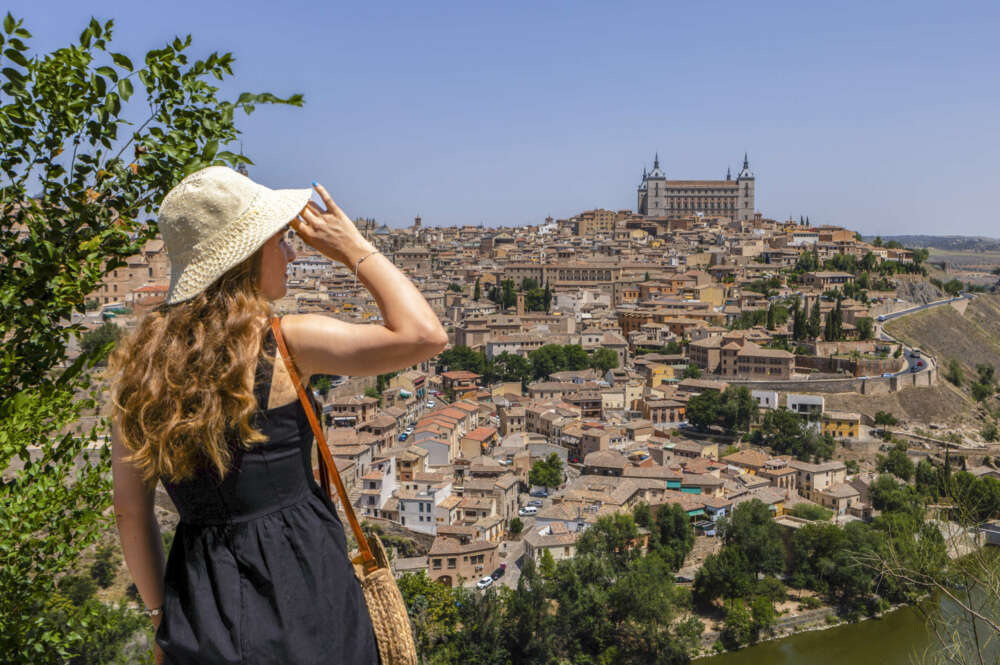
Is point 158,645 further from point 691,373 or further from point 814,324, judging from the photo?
point 814,324

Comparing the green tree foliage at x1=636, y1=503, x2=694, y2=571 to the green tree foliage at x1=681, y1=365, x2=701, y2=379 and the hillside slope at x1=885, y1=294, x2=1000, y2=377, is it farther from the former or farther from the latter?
the hillside slope at x1=885, y1=294, x2=1000, y2=377

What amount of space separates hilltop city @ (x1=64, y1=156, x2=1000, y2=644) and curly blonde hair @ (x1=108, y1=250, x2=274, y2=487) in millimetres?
68

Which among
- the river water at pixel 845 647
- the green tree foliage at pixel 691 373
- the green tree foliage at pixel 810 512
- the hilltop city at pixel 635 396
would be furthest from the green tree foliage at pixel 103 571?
the green tree foliage at pixel 691 373

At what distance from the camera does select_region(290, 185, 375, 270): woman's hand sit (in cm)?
71

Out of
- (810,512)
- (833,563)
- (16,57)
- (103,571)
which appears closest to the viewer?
(16,57)

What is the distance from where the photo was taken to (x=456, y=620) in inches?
306

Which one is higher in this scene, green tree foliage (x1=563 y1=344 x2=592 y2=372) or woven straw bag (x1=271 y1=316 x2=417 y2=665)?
woven straw bag (x1=271 y1=316 x2=417 y2=665)

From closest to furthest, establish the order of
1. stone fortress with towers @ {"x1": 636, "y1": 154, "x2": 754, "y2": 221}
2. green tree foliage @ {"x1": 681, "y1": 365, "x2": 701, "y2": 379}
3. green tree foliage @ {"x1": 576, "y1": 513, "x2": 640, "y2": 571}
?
green tree foliage @ {"x1": 576, "y1": 513, "x2": 640, "y2": 571} → green tree foliage @ {"x1": 681, "y1": 365, "x2": 701, "y2": 379} → stone fortress with towers @ {"x1": 636, "y1": 154, "x2": 754, "y2": 221}

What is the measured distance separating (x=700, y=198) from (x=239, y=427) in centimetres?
4265

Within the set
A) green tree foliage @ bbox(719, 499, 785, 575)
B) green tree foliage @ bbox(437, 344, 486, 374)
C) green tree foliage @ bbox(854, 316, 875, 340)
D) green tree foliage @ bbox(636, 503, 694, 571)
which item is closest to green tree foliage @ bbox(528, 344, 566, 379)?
green tree foliage @ bbox(437, 344, 486, 374)

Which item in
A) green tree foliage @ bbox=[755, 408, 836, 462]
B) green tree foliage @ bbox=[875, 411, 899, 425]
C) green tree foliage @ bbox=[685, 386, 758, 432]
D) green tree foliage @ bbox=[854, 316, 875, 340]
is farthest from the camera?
green tree foliage @ bbox=[854, 316, 875, 340]

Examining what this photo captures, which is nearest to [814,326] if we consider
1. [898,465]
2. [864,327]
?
[864,327]

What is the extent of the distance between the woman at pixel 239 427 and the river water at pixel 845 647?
8.26 meters

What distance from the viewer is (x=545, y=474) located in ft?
38.6
